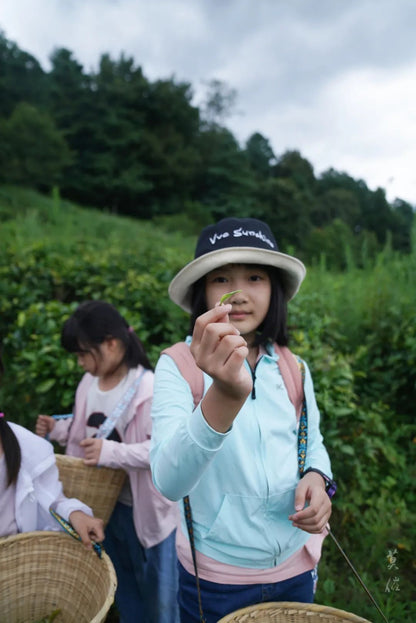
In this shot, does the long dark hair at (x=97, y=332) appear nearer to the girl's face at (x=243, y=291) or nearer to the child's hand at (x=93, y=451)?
the child's hand at (x=93, y=451)

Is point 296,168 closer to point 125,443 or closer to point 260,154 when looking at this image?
point 260,154

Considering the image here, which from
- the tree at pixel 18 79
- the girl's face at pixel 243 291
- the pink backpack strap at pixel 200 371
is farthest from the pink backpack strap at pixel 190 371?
the tree at pixel 18 79

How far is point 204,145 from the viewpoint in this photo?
3925 cm

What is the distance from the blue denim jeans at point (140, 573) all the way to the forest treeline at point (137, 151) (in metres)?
27.5

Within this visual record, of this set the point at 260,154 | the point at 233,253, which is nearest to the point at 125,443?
the point at 233,253

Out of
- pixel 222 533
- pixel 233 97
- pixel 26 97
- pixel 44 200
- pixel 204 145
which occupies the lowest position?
pixel 222 533

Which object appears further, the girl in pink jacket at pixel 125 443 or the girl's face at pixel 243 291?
the girl in pink jacket at pixel 125 443

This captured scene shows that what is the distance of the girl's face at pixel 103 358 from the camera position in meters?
2.15

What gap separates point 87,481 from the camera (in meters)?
1.93

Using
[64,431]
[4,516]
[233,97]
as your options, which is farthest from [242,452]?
[233,97]

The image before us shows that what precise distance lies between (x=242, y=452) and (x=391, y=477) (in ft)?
6.64

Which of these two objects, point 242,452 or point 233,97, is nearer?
point 242,452

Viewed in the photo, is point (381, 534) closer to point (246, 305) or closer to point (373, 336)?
point (373, 336)

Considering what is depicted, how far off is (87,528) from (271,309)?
992 mm
